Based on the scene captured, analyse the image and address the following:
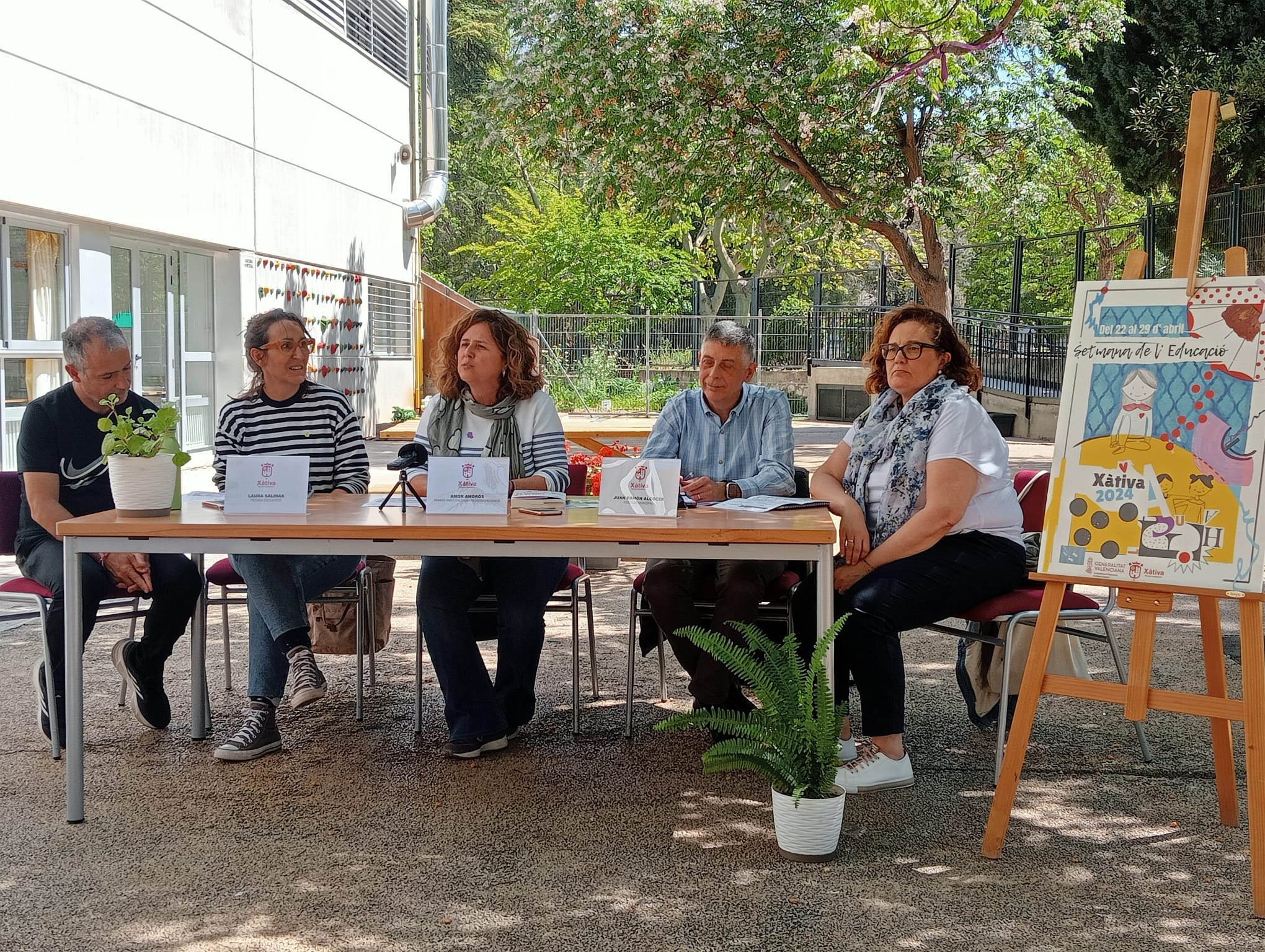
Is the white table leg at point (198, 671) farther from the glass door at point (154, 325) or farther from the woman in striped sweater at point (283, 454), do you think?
the glass door at point (154, 325)

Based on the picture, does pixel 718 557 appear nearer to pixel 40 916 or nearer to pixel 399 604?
pixel 40 916

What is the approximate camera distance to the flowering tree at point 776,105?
11.4 meters

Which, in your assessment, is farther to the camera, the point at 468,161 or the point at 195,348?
the point at 468,161

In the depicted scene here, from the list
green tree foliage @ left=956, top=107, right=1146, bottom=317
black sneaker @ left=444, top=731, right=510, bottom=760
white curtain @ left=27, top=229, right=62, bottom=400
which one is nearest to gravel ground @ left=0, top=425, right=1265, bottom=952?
black sneaker @ left=444, top=731, right=510, bottom=760

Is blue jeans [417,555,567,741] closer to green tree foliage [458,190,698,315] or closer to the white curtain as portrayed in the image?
the white curtain

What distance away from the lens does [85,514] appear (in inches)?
154

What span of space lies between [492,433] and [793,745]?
5.28ft

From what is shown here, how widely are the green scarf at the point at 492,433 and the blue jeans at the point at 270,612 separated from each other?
0.60 m

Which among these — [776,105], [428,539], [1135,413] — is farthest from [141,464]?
[776,105]

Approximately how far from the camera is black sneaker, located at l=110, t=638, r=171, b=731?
389 cm

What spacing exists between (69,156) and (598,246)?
15762 millimetres

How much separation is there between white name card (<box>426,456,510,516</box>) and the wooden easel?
1406 millimetres

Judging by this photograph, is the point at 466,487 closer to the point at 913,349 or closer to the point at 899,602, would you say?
Result: the point at 899,602

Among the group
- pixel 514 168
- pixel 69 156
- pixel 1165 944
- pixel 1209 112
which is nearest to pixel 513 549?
pixel 1165 944
